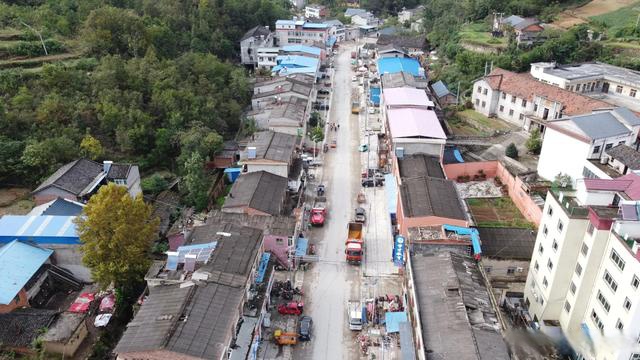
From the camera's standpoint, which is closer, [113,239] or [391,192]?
[113,239]

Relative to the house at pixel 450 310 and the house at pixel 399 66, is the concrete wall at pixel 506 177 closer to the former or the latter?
the house at pixel 450 310

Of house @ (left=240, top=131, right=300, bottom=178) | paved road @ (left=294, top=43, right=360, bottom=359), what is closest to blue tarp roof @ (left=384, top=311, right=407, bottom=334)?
paved road @ (left=294, top=43, right=360, bottom=359)

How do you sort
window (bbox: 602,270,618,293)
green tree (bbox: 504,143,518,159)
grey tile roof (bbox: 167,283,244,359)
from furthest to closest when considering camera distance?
green tree (bbox: 504,143,518,159) < window (bbox: 602,270,618,293) < grey tile roof (bbox: 167,283,244,359)

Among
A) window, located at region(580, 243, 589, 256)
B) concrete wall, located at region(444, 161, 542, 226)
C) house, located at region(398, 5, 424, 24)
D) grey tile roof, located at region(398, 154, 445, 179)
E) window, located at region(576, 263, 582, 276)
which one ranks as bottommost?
concrete wall, located at region(444, 161, 542, 226)

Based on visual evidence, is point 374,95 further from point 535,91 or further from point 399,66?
point 535,91

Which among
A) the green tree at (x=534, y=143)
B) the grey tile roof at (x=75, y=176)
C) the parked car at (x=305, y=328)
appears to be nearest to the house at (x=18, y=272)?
the grey tile roof at (x=75, y=176)

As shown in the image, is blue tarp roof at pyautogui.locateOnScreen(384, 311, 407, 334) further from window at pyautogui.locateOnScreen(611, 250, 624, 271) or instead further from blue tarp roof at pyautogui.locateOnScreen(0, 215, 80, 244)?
blue tarp roof at pyautogui.locateOnScreen(0, 215, 80, 244)

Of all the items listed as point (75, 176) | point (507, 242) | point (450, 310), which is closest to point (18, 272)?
point (75, 176)
